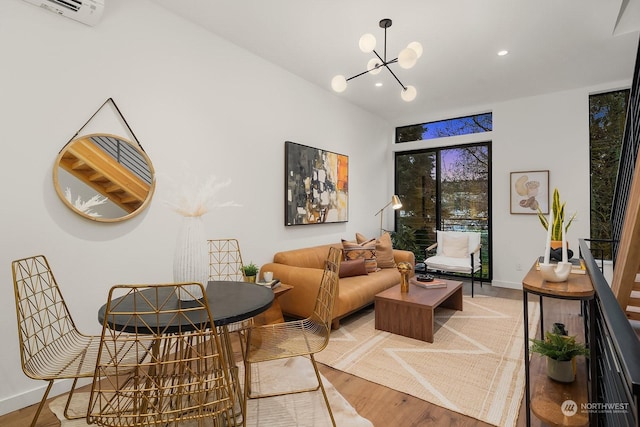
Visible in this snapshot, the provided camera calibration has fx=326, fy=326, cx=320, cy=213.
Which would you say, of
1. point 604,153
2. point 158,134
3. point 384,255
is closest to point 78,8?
point 158,134

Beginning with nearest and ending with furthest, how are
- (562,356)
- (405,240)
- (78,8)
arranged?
(562,356), (78,8), (405,240)

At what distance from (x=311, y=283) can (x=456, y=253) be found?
9.31 feet

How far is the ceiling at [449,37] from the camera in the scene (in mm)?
2760

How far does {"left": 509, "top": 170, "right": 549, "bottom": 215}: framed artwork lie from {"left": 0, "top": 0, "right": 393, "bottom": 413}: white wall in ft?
10.8

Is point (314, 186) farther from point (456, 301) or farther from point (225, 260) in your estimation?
point (456, 301)

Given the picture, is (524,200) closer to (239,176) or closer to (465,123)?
(465,123)

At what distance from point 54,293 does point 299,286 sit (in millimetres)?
1896

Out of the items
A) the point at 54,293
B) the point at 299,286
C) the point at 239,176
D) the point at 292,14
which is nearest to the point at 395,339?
the point at 299,286

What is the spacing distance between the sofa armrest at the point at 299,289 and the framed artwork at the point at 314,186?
2.61 feet

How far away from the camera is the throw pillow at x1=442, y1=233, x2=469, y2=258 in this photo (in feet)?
16.2

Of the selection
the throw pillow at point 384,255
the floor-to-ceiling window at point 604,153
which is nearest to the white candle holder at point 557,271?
the throw pillow at point 384,255

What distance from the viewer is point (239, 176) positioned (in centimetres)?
342

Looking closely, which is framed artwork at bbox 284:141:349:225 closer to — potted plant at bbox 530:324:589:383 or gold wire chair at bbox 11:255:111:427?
gold wire chair at bbox 11:255:111:427

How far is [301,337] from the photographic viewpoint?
197 cm
